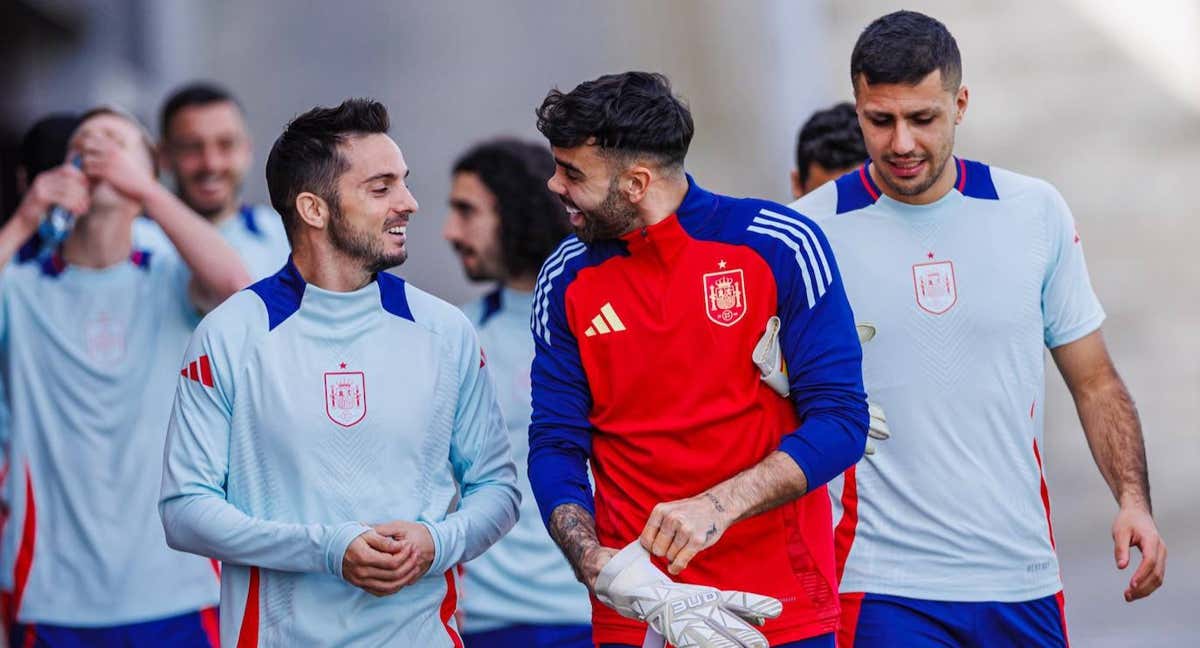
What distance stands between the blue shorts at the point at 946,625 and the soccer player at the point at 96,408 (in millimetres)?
2092

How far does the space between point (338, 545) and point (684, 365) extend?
0.89 metres

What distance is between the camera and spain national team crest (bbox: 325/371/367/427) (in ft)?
13.7

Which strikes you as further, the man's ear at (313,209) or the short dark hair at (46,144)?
the short dark hair at (46,144)

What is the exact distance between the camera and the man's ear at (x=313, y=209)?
A: 4.33m

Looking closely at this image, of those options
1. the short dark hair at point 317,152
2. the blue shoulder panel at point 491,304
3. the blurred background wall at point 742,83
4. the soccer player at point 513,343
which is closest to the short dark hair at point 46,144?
the soccer player at point 513,343

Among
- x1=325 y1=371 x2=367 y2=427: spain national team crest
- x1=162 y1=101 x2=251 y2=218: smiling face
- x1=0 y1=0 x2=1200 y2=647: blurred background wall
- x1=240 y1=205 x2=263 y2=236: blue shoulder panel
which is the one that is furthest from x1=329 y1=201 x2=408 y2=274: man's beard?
x1=0 y1=0 x2=1200 y2=647: blurred background wall

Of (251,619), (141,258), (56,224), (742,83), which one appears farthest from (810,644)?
(742,83)

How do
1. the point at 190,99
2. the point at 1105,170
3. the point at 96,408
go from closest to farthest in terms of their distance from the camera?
the point at 96,408, the point at 190,99, the point at 1105,170

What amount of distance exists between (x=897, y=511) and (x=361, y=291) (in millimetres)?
1509

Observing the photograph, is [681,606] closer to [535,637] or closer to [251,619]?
[251,619]

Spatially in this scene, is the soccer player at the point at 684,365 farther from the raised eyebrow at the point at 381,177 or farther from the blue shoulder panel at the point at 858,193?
the blue shoulder panel at the point at 858,193

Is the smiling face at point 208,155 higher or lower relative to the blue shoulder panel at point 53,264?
higher

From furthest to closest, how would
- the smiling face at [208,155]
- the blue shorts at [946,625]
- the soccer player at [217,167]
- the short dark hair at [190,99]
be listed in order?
the short dark hair at [190,99], the smiling face at [208,155], the soccer player at [217,167], the blue shorts at [946,625]

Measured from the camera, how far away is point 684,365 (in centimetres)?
398
